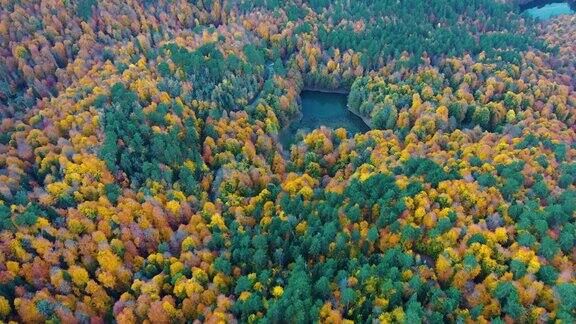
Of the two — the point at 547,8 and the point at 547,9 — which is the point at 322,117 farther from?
the point at 547,8

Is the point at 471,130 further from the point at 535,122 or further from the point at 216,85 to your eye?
the point at 216,85

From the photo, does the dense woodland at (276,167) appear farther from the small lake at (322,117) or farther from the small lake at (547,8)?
the small lake at (547,8)

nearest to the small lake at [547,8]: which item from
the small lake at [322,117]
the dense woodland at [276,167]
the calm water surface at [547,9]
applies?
the calm water surface at [547,9]

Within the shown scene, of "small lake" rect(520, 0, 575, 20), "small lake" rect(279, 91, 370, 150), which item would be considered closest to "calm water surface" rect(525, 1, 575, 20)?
"small lake" rect(520, 0, 575, 20)

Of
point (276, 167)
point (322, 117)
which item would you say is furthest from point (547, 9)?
point (276, 167)

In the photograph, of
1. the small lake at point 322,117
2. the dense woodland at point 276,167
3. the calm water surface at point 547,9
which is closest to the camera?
the dense woodland at point 276,167

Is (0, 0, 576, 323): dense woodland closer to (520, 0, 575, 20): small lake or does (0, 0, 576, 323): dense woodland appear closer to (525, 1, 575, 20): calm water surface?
(525, 1, 575, 20): calm water surface
